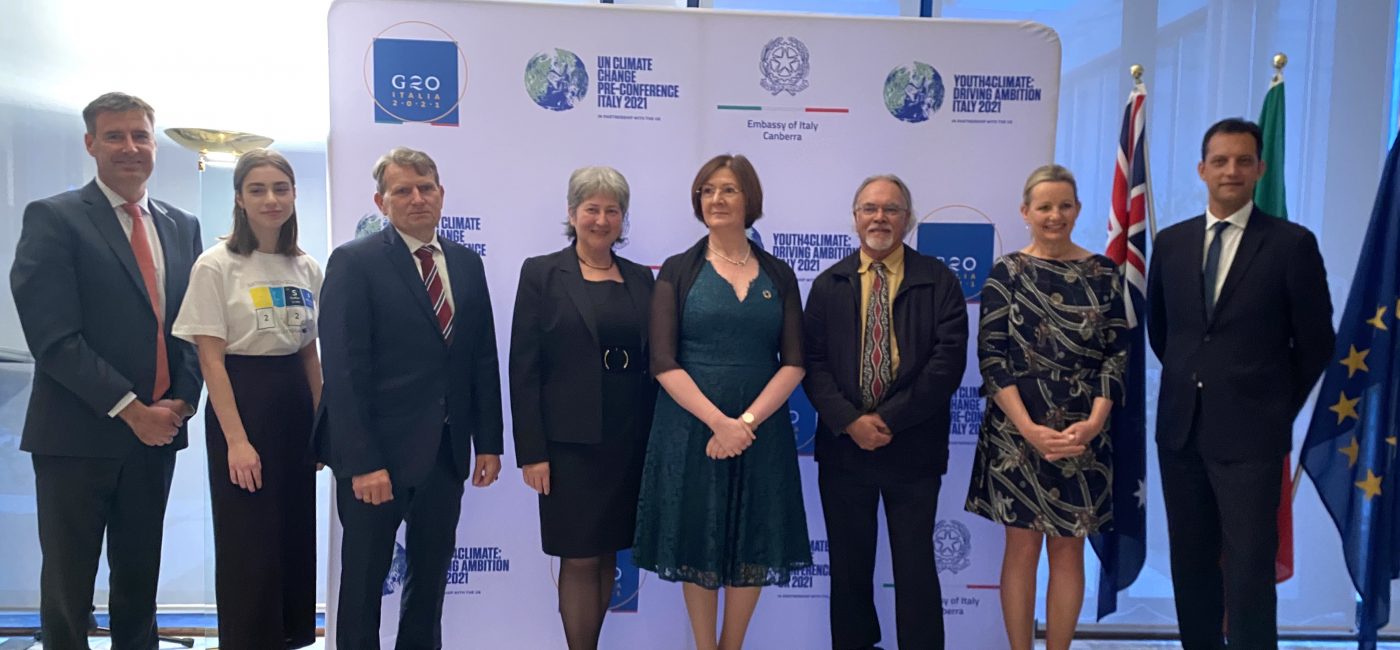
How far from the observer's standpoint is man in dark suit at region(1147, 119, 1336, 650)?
243 centimetres

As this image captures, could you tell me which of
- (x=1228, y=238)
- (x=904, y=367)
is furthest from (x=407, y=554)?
(x=1228, y=238)

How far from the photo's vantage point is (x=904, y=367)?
8.28 ft

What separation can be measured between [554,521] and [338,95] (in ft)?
5.61

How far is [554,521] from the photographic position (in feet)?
8.03

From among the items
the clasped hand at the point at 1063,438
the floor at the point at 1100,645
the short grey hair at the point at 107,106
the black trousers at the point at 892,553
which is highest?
the short grey hair at the point at 107,106

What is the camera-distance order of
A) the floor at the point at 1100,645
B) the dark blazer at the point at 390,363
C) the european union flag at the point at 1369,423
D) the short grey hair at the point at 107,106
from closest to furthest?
the dark blazer at the point at 390,363 → the short grey hair at the point at 107,106 → the european union flag at the point at 1369,423 → the floor at the point at 1100,645

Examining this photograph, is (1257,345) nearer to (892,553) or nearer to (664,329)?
(892,553)

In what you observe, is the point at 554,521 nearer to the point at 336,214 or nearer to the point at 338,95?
the point at 336,214

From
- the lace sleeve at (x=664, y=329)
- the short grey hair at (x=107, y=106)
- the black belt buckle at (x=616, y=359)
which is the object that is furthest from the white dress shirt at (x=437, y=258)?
the short grey hair at (x=107, y=106)

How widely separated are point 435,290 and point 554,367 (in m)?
0.41

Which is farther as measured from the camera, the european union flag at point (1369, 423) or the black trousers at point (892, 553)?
the european union flag at point (1369, 423)

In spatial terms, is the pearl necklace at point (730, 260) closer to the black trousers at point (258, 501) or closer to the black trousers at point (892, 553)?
the black trousers at point (892, 553)

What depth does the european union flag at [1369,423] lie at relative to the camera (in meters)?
2.81

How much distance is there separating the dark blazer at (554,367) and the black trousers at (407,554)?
26cm
